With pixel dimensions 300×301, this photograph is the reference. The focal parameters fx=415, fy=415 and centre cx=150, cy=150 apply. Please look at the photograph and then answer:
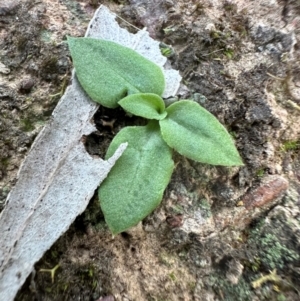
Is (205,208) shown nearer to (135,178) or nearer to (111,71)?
(135,178)

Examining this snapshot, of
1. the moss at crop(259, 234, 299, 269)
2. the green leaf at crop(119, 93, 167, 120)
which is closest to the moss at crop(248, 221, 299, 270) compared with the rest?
the moss at crop(259, 234, 299, 269)

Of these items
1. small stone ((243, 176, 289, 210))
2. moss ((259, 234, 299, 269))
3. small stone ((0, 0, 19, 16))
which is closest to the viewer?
moss ((259, 234, 299, 269))

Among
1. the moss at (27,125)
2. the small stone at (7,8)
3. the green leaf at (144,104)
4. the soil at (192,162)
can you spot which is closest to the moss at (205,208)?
the soil at (192,162)

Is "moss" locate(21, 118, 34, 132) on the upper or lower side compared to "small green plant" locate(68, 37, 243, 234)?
lower

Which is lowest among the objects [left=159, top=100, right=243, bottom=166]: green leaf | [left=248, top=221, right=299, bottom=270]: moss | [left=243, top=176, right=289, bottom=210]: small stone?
[left=248, top=221, right=299, bottom=270]: moss

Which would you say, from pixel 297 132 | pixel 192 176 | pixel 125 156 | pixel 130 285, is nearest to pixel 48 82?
pixel 125 156

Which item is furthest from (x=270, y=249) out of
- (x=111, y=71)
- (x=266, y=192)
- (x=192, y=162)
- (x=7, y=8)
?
(x=7, y=8)

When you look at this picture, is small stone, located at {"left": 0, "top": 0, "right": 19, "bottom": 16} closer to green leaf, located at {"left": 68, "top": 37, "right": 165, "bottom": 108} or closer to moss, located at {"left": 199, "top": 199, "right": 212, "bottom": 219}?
green leaf, located at {"left": 68, "top": 37, "right": 165, "bottom": 108}

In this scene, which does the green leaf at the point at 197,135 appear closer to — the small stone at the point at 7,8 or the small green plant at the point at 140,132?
the small green plant at the point at 140,132
